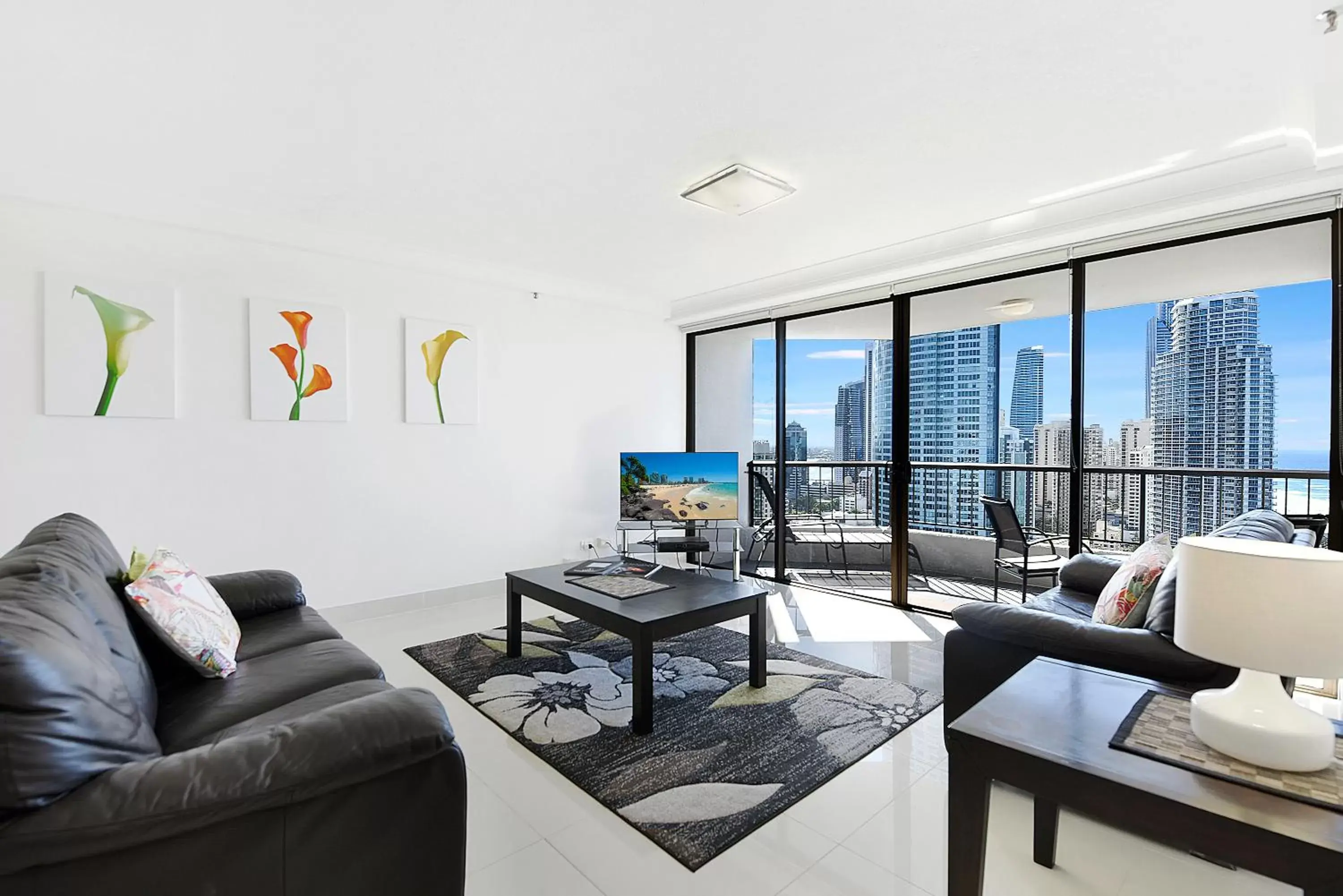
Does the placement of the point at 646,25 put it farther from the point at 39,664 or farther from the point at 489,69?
the point at 39,664

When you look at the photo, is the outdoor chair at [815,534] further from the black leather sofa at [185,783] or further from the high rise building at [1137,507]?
the black leather sofa at [185,783]

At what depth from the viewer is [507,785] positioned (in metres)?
2.28

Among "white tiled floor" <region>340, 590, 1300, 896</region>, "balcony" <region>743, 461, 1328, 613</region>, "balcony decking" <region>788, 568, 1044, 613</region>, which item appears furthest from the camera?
"balcony decking" <region>788, 568, 1044, 613</region>

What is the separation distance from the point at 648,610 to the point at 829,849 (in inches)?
47.6

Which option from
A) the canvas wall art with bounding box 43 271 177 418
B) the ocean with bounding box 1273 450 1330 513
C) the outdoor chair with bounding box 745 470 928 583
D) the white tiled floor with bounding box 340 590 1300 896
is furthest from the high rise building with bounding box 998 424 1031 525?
the canvas wall art with bounding box 43 271 177 418

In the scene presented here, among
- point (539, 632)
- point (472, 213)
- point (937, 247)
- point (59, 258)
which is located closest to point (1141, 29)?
point (937, 247)

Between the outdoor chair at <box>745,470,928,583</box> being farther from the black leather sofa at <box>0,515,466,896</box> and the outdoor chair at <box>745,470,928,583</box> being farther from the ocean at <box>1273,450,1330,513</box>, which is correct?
the black leather sofa at <box>0,515,466,896</box>

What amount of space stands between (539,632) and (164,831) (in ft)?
9.32

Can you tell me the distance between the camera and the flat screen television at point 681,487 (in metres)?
5.22

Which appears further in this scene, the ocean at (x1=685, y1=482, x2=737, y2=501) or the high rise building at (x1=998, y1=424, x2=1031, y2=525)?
the ocean at (x1=685, y1=482, x2=737, y2=501)

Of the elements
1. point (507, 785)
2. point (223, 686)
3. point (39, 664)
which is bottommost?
point (507, 785)

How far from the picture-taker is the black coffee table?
104 inches

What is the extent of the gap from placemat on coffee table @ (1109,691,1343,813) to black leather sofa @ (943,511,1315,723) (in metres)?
0.30

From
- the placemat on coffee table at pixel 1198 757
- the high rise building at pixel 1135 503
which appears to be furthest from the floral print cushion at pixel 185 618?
the high rise building at pixel 1135 503
